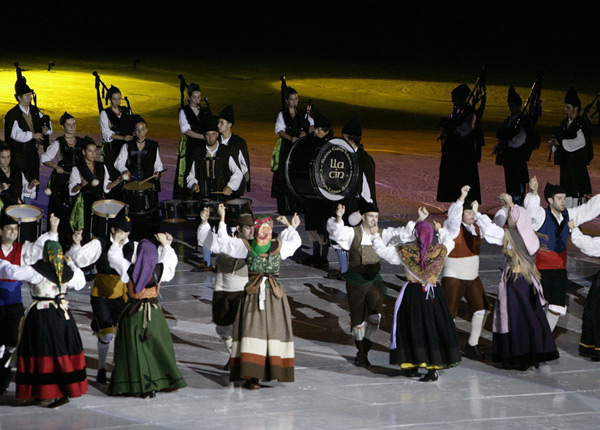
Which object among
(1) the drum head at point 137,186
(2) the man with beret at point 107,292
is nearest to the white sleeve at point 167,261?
(2) the man with beret at point 107,292

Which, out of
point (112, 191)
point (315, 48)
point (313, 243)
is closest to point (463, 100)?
point (313, 243)

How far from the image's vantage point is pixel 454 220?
29.8ft

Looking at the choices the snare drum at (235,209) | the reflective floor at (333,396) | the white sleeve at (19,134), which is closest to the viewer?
the reflective floor at (333,396)

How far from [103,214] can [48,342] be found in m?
3.45

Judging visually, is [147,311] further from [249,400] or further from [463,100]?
[463,100]

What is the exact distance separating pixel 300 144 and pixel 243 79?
18640mm

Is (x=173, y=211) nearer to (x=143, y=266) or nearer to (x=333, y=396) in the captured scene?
(x=143, y=266)

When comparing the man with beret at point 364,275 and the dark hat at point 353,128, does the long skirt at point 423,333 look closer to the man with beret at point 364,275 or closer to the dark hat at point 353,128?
the man with beret at point 364,275

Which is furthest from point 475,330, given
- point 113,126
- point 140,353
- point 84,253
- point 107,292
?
point 113,126

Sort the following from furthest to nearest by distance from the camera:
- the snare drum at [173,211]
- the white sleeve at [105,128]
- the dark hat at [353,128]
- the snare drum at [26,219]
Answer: the white sleeve at [105,128]
the snare drum at [173,211]
the dark hat at [353,128]
the snare drum at [26,219]

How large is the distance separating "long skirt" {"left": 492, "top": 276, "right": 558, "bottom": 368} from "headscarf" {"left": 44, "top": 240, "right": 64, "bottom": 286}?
3527 millimetres

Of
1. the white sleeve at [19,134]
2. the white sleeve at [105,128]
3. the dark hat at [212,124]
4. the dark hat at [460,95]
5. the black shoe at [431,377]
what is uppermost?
the dark hat at [460,95]

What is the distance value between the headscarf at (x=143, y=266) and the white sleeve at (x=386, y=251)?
6.04 ft

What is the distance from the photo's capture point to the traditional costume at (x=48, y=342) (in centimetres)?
759
